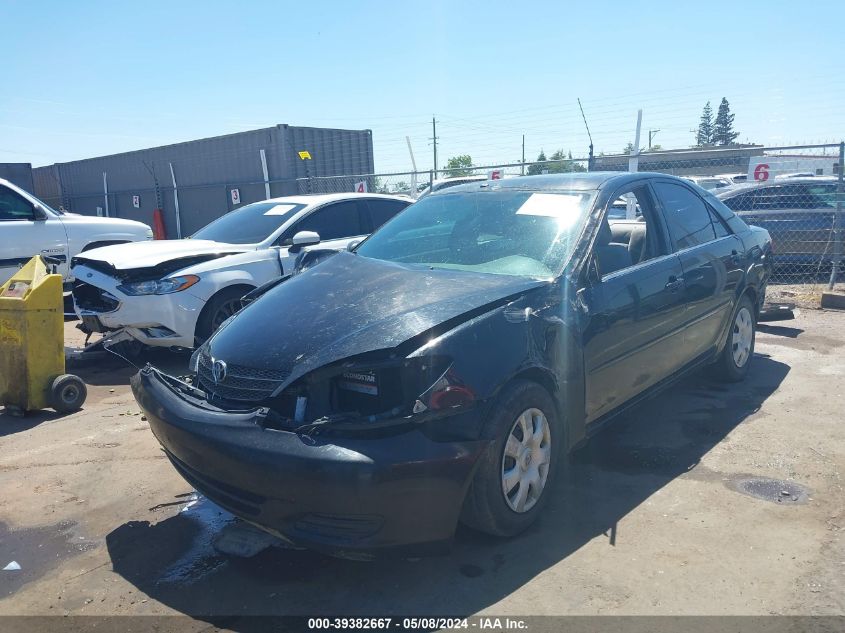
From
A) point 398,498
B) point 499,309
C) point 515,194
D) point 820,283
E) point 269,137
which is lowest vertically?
point 820,283

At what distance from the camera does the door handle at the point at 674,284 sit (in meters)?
4.34

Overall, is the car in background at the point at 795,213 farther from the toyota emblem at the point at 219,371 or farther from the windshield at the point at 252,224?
the toyota emblem at the point at 219,371

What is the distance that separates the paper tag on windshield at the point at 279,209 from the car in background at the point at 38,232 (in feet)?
9.67

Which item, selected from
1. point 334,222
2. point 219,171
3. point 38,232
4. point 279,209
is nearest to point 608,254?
point 334,222

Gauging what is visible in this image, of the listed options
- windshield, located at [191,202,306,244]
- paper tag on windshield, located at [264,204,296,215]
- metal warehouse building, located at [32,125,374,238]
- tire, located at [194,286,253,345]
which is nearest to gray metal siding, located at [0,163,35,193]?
metal warehouse building, located at [32,125,374,238]

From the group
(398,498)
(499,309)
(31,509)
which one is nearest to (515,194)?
(499,309)

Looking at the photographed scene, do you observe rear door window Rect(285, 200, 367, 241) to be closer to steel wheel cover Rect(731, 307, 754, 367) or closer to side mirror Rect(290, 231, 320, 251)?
side mirror Rect(290, 231, 320, 251)

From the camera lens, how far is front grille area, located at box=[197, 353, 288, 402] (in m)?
3.02

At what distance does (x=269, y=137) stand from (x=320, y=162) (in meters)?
1.29

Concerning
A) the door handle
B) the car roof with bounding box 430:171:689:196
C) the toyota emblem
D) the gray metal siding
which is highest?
the gray metal siding

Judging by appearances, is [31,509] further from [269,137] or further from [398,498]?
[269,137]

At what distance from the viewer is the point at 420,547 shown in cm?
275

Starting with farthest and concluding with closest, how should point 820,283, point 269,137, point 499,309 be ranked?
point 269,137, point 820,283, point 499,309

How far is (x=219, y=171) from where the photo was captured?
17.5 metres
